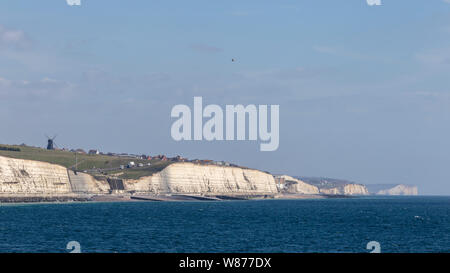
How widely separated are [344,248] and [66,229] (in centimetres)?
3938

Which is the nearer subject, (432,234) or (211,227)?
(432,234)

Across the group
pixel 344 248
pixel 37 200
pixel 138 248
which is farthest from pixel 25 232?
pixel 37 200

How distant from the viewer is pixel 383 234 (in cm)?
8088

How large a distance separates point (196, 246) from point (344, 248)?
50.5ft

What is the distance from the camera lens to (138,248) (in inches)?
2275

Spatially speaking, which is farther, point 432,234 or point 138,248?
point 432,234
